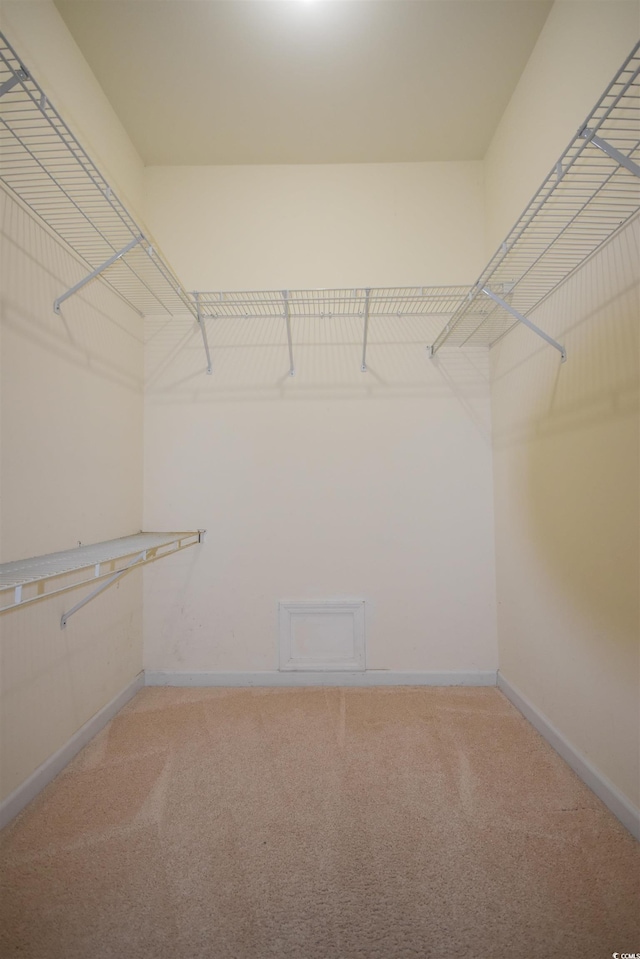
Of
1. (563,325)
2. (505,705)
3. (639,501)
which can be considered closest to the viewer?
(639,501)

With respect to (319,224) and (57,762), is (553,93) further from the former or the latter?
(57,762)

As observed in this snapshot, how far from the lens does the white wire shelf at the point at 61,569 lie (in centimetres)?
104

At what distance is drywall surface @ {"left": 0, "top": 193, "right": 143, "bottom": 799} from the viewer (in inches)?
51.8

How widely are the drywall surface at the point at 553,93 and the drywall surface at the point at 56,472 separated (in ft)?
6.10

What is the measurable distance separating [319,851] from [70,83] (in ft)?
9.15

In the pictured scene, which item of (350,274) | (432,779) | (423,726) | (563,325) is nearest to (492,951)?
(432,779)

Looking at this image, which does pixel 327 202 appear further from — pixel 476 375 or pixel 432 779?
pixel 432 779

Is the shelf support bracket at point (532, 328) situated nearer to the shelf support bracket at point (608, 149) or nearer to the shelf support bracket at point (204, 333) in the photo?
the shelf support bracket at point (608, 149)

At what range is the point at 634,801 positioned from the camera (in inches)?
47.5

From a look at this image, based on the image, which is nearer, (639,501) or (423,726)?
(639,501)

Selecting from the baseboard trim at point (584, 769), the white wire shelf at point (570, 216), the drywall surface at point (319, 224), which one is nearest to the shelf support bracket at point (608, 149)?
the white wire shelf at point (570, 216)

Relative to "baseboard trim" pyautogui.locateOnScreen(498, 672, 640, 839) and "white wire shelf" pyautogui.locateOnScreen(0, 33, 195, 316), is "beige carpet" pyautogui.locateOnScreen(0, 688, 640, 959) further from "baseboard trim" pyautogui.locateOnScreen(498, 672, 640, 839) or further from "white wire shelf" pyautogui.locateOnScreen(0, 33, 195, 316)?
"white wire shelf" pyautogui.locateOnScreen(0, 33, 195, 316)

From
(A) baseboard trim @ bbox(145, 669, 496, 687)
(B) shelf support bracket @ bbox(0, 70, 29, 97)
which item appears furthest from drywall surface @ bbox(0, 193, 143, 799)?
(B) shelf support bracket @ bbox(0, 70, 29, 97)

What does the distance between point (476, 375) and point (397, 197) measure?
1.05 m
